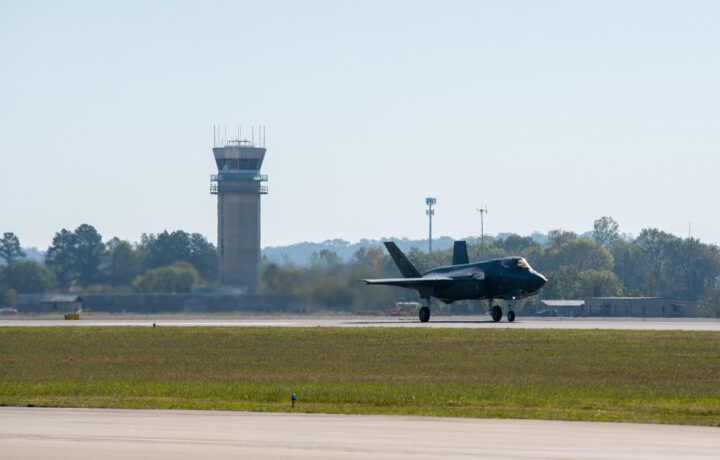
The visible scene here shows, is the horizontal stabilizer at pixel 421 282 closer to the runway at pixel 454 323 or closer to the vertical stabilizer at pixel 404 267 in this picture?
the runway at pixel 454 323

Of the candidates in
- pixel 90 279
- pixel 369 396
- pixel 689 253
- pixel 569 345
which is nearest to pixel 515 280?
pixel 569 345

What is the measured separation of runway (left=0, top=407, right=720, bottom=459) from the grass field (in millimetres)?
1788

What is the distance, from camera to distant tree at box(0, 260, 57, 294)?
134 metres

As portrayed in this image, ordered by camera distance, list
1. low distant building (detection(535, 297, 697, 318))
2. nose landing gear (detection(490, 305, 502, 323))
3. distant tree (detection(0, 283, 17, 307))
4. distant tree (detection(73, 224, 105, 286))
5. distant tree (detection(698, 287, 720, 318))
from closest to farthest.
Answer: nose landing gear (detection(490, 305, 502, 323)), low distant building (detection(535, 297, 697, 318)), distant tree (detection(0, 283, 17, 307)), distant tree (detection(698, 287, 720, 318)), distant tree (detection(73, 224, 105, 286))

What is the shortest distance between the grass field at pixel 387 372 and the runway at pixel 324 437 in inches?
70.4

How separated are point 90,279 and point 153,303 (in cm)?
4475

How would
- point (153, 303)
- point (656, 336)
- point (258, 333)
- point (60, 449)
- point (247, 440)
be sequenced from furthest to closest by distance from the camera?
point (153, 303) < point (258, 333) < point (656, 336) < point (247, 440) < point (60, 449)

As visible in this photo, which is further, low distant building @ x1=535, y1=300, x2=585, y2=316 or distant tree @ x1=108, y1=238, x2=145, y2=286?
distant tree @ x1=108, y1=238, x2=145, y2=286

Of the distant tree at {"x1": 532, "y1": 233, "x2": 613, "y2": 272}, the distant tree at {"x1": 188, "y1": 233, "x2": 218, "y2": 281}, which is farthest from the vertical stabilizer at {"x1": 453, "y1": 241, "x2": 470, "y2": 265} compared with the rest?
the distant tree at {"x1": 532, "y1": 233, "x2": 613, "y2": 272}

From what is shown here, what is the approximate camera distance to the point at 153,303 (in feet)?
407

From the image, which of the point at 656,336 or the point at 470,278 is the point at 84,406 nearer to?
the point at 656,336

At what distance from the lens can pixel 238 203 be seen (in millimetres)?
136750

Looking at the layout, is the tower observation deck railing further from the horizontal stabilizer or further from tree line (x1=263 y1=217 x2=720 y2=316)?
the horizontal stabilizer

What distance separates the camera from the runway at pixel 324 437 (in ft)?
56.3
